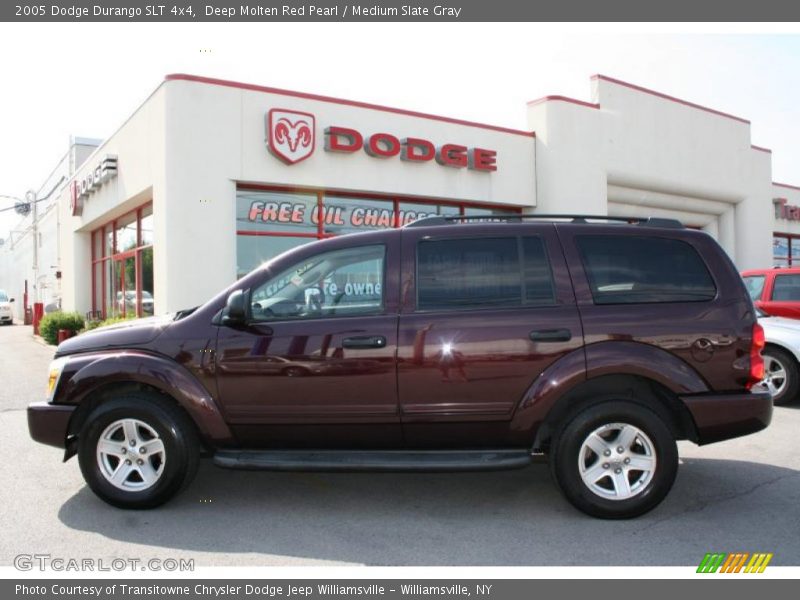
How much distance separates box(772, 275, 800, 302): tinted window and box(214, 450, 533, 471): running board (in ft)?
21.6

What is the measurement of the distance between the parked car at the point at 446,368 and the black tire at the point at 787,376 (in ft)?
13.4

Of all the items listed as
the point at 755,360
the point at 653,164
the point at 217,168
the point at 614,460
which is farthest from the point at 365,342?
the point at 653,164

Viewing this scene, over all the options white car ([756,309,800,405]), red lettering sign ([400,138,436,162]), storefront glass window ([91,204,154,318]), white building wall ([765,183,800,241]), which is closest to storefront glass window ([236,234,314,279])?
storefront glass window ([91,204,154,318])

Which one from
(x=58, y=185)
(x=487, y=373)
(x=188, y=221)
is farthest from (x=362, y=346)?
(x=58, y=185)

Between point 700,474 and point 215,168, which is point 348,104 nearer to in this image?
point 215,168

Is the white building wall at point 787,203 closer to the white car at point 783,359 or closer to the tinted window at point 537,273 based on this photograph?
the white car at point 783,359

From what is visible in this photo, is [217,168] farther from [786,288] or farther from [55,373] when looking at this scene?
[786,288]

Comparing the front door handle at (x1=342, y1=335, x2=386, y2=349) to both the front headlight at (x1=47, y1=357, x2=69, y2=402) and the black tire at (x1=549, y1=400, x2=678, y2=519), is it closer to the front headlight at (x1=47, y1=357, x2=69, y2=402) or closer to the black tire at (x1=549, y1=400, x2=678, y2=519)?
the black tire at (x1=549, y1=400, x2=678, y2=519)

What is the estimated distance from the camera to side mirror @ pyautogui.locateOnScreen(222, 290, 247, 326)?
409cm

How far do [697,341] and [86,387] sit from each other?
405cm

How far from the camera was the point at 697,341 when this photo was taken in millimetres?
4078

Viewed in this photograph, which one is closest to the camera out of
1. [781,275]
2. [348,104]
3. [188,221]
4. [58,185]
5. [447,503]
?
[447,503]

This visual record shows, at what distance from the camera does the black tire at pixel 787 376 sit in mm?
7504

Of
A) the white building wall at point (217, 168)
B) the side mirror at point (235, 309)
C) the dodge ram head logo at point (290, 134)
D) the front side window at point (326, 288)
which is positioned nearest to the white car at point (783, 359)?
the front side window at point (326, 288)
